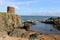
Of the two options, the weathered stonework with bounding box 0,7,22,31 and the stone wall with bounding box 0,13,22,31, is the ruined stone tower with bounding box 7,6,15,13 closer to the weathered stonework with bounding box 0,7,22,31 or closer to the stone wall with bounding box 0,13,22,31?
the weathered stonework with bounding box 0,7,22,31

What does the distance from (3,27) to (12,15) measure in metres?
3.88

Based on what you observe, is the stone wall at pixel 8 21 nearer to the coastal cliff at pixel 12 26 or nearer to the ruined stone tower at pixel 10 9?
the coastal cliff at pixel 12 26

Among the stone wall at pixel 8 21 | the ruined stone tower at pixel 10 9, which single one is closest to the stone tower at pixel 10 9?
the ruined stone tower at pixel 10 9

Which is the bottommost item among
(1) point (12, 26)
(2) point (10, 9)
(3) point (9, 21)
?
(1) point (12, 26)

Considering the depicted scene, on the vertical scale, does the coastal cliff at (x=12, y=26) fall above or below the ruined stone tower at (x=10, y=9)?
below

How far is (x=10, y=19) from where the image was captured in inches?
1066

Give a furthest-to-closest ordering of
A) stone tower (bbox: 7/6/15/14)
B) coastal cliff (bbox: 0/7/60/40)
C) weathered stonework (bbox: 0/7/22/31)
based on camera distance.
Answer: stone tower (bbox: 7/6/15/14) < weathered stonework (bbox: 0/7/22/31) < coastal cliff (bbox: 0/7/60/40)

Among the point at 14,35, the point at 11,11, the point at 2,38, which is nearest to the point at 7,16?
the point at 11,11

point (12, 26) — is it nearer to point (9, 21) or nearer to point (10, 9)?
point (9, 21)

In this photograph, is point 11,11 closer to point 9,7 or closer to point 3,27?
point 9,7

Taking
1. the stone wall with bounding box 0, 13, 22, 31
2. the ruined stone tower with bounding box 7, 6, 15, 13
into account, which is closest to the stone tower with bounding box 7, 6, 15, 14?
the ruined stone tower with bounding box 7, 6, 15, 13

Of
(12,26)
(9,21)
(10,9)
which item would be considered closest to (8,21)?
(9,21)

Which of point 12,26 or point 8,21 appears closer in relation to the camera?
point 8,21

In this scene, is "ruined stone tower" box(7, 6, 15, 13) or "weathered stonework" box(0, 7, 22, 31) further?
"ruined stone tower" box(7, 6, 15, 13)
